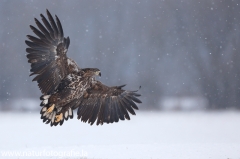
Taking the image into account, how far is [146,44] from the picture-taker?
32.3 meters

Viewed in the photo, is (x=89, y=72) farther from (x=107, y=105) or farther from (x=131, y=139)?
(x=131, y=139)

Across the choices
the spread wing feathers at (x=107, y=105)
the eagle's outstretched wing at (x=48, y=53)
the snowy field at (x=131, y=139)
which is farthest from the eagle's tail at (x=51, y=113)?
the snowy field at (x=131, y=139)

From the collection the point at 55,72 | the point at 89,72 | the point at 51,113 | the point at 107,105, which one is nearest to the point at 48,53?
the point at 55,72

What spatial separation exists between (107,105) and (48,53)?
1.57 meters

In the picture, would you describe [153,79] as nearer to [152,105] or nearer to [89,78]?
[152,105]

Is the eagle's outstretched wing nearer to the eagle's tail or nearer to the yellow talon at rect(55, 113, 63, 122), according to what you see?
the eagle's tail

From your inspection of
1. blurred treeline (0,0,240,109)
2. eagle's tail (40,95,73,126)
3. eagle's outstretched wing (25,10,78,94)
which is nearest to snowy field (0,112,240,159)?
eagle's tail (40,95,73,126)

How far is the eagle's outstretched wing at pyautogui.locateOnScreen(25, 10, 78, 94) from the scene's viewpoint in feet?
25.3

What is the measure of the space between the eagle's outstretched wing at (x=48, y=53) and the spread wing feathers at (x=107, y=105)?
95 cm

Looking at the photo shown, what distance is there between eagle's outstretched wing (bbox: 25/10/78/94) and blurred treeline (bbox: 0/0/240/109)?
19697 mm

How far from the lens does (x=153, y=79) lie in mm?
30031

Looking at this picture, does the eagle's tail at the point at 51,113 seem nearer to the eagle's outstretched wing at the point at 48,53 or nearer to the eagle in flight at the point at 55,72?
the eagle in flight at the point at 55,72

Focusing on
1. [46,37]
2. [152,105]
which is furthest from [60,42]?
[152,105]

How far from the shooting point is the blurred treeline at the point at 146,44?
2919 centimetres
